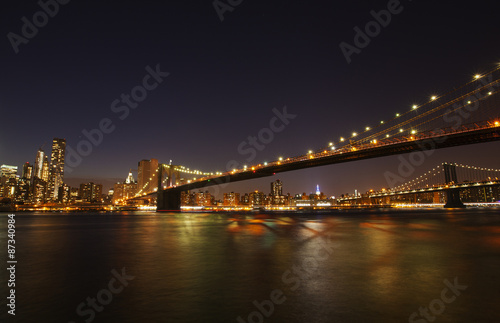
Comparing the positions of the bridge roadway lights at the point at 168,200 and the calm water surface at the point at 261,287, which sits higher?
the bridge roadway lights at the point at 168,200

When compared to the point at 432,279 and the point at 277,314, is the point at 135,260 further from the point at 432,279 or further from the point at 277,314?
the point at 432,279

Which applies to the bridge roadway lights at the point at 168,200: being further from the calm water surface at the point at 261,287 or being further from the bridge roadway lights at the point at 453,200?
the bridge roadway lights at the point at 453,200

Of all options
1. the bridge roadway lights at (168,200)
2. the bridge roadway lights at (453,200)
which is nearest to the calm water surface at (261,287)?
the bridge roadway lights at (168,200)

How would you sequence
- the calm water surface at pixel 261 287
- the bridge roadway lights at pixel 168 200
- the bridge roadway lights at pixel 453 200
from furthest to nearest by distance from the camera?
the bridge roadway lights at pixel 453 200, the bridge roadway lights at pixel 168 200, the calm water surface at pixel 261 287

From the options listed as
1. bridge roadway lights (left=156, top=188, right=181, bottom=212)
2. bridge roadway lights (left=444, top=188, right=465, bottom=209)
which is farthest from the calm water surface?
bridge roadway lights (left=444, top=188, right=465, bottom=209)

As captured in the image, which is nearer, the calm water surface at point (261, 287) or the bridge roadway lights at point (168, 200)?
the calm water surface at point (261, 287)

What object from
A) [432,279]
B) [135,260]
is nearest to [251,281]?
[432,279]

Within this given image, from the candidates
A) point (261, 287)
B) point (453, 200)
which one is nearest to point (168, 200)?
point (261, 287)

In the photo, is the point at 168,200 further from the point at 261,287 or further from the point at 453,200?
the point at 453,200
